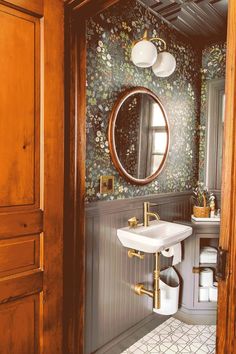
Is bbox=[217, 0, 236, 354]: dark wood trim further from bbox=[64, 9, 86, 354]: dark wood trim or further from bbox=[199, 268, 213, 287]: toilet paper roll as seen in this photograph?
bbox=[199, 268, 213, 287]: toilet paper roll

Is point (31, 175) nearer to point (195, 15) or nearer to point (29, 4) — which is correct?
point (29, 4)

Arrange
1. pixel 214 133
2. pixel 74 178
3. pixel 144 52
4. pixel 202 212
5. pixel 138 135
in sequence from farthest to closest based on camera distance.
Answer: pixel 214 133 < pixel 202 212 < pixel 138 135 < pixel 144 52 < pixel 74 178

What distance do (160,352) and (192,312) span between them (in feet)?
1.94

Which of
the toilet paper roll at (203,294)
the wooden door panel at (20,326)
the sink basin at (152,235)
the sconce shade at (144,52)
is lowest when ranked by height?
the toilet paper roll at (203,294)

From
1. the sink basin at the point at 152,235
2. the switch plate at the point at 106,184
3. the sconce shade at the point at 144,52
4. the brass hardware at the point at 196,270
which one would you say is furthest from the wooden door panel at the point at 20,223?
the brass hardware at the point at 196,270

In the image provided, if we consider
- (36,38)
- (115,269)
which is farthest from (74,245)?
(36,38)

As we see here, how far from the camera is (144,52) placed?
2035 millimetres

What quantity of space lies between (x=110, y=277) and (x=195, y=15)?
7.80 feet

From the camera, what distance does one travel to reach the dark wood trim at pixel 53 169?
1.42 meters

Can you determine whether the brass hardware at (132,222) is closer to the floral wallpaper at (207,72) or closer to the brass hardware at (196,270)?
the brass hardware at (196,270)

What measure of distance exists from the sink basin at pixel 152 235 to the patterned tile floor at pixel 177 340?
92 cm

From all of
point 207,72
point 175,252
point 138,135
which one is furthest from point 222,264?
point 207,72

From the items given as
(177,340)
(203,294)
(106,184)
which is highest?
(106,184)

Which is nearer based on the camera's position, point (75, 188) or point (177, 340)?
point (75, 188)
